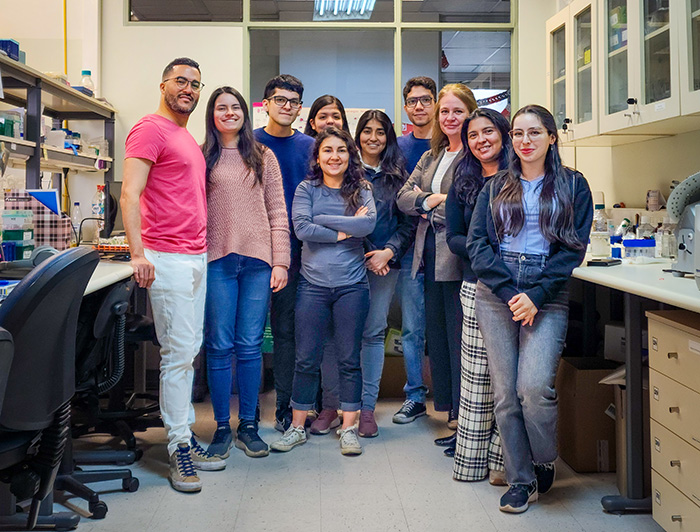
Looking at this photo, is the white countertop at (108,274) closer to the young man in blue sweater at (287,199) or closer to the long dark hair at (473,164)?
the young man in blue sweater at (287,199)

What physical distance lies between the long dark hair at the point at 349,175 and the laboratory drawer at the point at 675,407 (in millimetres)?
1306

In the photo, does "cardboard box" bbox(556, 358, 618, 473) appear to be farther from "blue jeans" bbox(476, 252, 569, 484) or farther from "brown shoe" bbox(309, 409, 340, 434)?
"brown shoe" bbox(309, 409, 340, 434)

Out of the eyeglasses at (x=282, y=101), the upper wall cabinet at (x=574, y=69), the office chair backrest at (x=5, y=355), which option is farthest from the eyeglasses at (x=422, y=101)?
the office chair backrest at (x=5, y=355)

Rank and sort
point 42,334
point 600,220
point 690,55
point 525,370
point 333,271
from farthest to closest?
1. point 600,220
2. point 333,271
3. point 690,55
4. point 525,370
5. point 42,334

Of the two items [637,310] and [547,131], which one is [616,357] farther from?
[547,131]

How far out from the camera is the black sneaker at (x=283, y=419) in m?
2.95

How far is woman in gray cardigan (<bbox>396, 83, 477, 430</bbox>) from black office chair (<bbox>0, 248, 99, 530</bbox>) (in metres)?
1.48

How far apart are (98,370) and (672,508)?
1931 millimetres

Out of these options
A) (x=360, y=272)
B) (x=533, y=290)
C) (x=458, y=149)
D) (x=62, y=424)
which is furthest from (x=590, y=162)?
(x=62, y=424)

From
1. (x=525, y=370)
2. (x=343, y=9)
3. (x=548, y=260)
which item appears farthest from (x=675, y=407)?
(x=343, y=9)

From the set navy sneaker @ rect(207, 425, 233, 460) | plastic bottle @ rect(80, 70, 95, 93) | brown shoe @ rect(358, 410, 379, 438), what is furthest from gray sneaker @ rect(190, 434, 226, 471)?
plastic bottle @ rect(80, 70, 95, 93)

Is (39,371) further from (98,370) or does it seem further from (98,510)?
(98,370)

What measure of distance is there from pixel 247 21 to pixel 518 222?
10.1ft

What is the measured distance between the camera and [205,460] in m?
2.49
